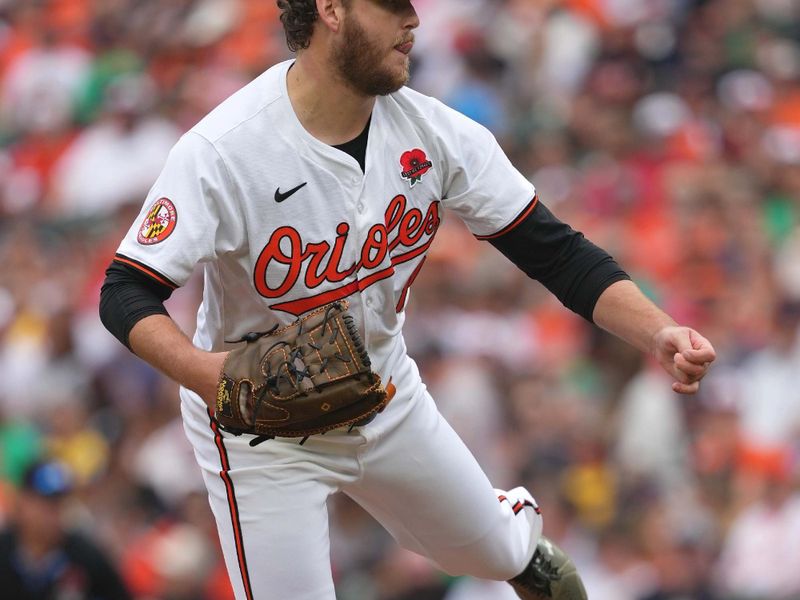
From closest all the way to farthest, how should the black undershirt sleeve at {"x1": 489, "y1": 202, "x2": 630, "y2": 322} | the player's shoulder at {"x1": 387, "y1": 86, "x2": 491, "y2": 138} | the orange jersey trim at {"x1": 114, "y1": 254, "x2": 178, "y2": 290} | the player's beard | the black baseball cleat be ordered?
the orange jersey trim at {"x1": 114, "y1": 254, "x2": 178, "y2": 290}
the player's beard
the player's shoulder at {"x1": 387, "y1": 86, "x2": 491, "y2": 138}
the black undershirt sleeve at {"x1": 489, "y1": 202, "x2": 630, "y2": 322}
the black baseball cleat

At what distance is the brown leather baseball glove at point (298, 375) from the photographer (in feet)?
11.0

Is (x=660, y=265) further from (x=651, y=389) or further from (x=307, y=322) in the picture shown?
(x=307, y=322)

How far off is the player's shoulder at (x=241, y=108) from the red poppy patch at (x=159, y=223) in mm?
205

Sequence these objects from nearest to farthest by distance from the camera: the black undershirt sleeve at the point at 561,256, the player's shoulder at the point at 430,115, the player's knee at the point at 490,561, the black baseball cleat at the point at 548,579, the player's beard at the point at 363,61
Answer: the player's beard at the point at 363,61 → the player's shoulder at the point at 430,115 → the black undershirt sleeve at the point at 561,256 → the player's knee at the point at 490,561 → the black baseball cleat at the point at 548,579

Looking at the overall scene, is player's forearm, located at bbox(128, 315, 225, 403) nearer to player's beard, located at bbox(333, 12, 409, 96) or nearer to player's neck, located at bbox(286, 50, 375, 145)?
player's neck, located at bbox(286, 50, 375, 145)

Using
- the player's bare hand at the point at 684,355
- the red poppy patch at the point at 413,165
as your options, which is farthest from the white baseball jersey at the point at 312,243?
the player's bare hand at the point at 684,355

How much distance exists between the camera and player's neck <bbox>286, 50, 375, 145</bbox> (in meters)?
3.71

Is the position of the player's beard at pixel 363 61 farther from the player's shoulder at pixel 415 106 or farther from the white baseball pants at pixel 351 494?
the white baseball pants at pixel 351 494

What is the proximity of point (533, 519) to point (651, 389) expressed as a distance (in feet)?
8.55

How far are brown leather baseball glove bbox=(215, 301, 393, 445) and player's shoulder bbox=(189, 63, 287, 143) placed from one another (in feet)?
1.82

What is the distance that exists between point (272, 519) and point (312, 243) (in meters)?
0.74

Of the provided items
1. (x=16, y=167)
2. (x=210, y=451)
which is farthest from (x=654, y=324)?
(x=16, y=167)

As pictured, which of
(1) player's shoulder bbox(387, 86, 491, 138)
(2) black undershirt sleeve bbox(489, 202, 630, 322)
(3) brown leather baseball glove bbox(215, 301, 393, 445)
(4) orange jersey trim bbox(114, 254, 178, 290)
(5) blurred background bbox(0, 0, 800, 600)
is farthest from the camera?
(5) blurred background bbox(0, 0, 800, 600)

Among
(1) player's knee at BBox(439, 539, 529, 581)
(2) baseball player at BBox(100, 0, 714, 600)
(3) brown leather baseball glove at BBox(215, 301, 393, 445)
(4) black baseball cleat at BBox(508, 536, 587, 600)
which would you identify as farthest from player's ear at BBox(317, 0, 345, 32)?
(4) black baseball cleat at BBox(508, 536, 587, 600)
